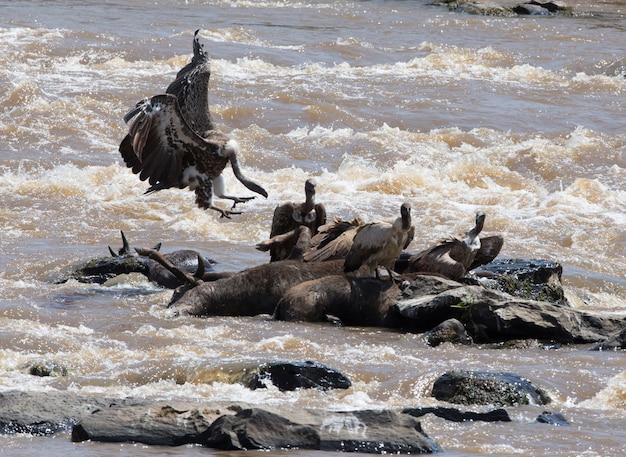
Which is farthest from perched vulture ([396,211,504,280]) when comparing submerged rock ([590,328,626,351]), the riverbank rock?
A: the riverbank rock

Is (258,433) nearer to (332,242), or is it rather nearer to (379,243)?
(379,243)

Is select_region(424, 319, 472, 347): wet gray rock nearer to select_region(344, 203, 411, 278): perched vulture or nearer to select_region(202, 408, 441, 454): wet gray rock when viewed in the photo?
select_region(344, 203, 411, 278): perched vulture

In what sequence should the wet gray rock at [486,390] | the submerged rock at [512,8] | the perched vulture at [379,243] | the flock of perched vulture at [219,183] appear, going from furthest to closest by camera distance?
the submerged rock at [512,8] < the perched vulture at [379,243] < the flock of perched vulture at [219,183] < the wet gray rock at [486,390]

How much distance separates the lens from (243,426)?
5.93 meters

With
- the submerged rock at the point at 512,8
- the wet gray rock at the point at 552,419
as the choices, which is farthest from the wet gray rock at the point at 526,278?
the submerged rock at the point at 512,8

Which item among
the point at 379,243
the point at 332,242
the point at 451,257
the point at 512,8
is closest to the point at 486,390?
the point at 379,243

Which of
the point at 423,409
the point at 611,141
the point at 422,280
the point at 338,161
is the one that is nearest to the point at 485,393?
the point at 423,409

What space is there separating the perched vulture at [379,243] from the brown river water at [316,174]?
2.09 feet

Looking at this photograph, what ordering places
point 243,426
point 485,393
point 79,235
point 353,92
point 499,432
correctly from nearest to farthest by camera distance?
point 243,426 → point 499,432 → point 485,393 → point 79,235 → point 353,92

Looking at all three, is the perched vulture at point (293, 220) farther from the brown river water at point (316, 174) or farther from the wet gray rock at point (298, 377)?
the wet gray rock at point (298, 377)

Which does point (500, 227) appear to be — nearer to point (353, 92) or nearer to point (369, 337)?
point (369, 337)

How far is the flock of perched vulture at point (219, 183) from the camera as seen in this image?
9.43 m

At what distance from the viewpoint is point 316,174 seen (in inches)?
685

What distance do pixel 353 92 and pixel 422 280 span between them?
1359cm
